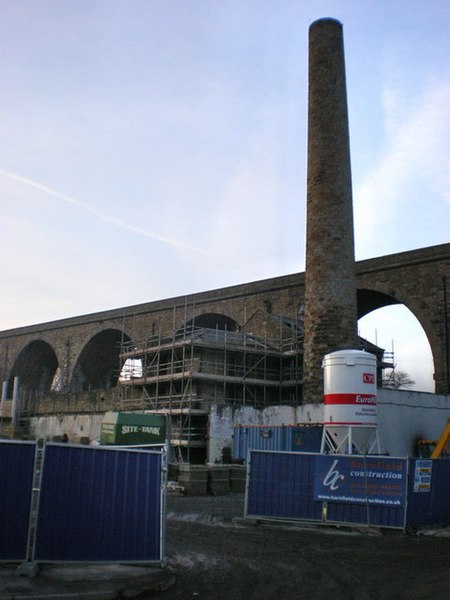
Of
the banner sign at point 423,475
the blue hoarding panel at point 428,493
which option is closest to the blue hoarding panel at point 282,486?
the blue hoarding panel at point 428,493

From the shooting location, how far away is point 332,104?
26.6 metres

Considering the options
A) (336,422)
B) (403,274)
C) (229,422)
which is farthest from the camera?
(403,274)

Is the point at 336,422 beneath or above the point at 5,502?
above

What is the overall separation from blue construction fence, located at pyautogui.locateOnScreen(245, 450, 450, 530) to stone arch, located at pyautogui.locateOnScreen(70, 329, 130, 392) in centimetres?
3295

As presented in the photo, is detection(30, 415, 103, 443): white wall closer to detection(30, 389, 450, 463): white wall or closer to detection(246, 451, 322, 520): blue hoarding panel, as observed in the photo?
detection(30, 389, 450, 463): white wall

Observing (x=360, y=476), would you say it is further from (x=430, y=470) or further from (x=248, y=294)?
(x=248, y=294)

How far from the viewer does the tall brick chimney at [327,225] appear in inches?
1003

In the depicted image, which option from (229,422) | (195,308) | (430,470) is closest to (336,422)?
(430,470)

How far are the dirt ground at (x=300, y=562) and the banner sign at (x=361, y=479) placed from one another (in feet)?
2.02

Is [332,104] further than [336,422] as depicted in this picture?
Yes

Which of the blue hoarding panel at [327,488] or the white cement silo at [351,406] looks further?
the white cement silo at [351,406]

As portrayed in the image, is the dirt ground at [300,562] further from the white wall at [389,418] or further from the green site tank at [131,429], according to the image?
the white wall at [389,418]

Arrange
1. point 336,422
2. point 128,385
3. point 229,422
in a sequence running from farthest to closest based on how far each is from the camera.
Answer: point 128,385 → point 229,422 → point 336,422

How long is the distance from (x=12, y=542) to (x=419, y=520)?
8.07 m
